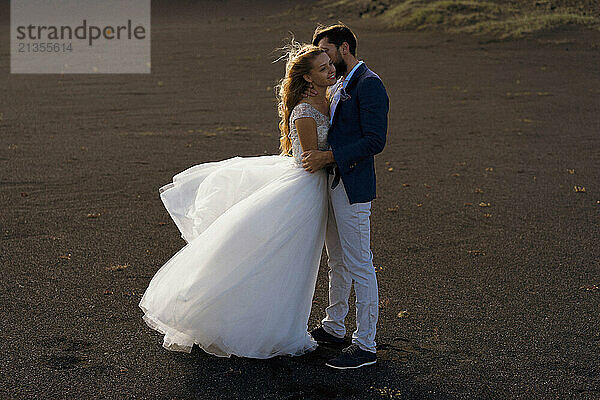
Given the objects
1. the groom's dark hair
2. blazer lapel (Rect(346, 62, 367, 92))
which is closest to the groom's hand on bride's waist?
blazer lapel (Rect(346, 62, 367, 92))

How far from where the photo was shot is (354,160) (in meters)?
4.38

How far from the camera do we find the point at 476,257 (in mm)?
6930

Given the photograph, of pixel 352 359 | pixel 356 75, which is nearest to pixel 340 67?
pixel 356 75

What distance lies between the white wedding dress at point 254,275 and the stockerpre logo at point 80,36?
20.9 metres

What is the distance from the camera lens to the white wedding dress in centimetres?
439

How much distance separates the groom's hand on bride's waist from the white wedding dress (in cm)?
11

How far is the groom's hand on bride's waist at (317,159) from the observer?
445 cm

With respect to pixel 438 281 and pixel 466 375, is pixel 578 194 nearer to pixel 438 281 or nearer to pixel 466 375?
pixel 438 281

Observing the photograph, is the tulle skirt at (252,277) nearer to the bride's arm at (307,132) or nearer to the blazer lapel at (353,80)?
the bride's arm at (307,132)

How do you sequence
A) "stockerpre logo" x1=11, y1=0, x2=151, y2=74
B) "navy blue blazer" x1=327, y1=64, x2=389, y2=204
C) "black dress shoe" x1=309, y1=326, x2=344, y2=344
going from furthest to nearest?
1. "stockerpre logo" x1=11, y1=0, x2=151, y2=74
2. "black dress shoe" x1=309, y1=326, x2=344, y2=344
3. "navy blue blazer" x1=327, y1=64, x2=389, y2=204

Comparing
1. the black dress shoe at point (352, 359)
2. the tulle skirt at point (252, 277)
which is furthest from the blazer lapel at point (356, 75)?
the black dress shoe at point (352, 359)

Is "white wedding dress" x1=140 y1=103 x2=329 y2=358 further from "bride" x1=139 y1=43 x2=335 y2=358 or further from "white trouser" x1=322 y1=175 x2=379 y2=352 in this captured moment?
"white trouser" x1=322 y1=175 x2=379 y2=352

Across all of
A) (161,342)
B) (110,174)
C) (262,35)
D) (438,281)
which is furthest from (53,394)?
(262,35)

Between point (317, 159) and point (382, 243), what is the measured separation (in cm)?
309
